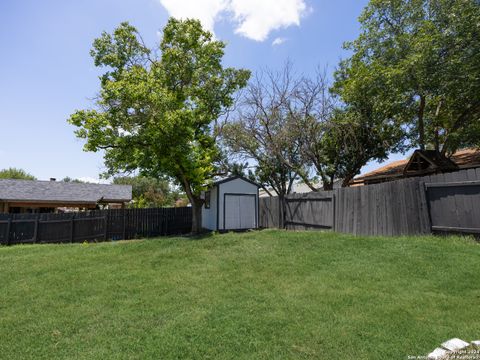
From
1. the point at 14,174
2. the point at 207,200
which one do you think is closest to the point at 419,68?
the point at 207,200

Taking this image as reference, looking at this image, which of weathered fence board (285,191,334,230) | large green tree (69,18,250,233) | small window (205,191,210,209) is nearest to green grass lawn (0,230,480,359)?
weathered fence board (285,191,334,230)

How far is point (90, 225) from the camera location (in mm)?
13961

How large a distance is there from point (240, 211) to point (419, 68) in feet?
31.1

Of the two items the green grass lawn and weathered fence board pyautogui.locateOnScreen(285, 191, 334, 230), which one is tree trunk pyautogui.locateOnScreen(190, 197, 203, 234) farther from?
the green grass lawn

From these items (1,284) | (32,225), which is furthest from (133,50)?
(1,284)

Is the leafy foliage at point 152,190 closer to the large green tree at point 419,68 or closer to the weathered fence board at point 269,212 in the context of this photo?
the weathered fence board at point 269,212

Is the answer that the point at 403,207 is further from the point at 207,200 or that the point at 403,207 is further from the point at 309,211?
the point at 207,200

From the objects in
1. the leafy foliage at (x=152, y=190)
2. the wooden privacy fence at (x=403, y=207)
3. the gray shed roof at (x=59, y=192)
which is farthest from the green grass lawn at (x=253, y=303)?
the leafy foliage at (x=152, y=190)

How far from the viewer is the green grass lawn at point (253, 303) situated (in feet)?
11.0

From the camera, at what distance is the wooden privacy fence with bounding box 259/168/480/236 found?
6.80 m

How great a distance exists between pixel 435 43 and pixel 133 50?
12.4m

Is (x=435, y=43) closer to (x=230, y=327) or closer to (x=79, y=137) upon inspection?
(x=230, y=327)

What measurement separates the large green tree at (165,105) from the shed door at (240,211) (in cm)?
160

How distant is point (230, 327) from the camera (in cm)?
379
